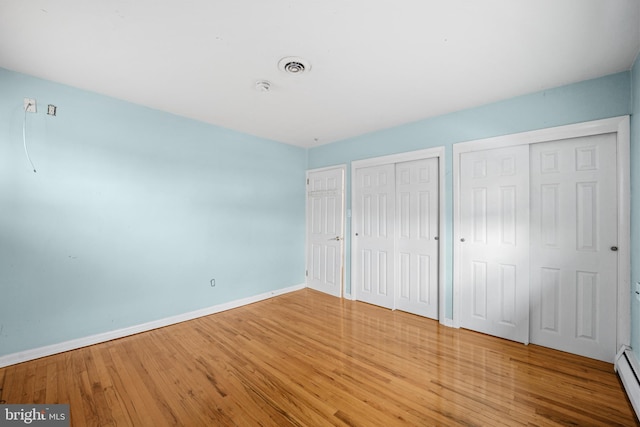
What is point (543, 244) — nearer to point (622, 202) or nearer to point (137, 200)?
point (622, 202)

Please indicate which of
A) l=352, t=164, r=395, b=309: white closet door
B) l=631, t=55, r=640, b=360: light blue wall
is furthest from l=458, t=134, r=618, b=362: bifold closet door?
l=352, t=164, r=395, b=309: white closet door

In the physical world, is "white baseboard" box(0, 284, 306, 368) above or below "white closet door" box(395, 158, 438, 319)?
below

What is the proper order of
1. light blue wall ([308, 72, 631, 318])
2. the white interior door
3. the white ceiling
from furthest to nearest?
the white interior door < light blue wall ([308, 72, 631, 318]) < the white ceiling

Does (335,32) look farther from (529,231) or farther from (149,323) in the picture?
(149,323)

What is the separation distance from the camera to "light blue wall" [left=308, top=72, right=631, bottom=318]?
221 cm

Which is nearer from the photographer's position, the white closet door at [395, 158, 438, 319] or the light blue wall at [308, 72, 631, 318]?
the light blue wall at [308, 72, 631, 318]

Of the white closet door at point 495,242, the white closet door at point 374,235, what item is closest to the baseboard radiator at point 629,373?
the white closet door at point 495,242

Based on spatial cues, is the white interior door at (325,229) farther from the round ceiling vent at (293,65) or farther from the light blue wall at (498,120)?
the round ceiling vent at (293,65)

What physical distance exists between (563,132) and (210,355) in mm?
3936

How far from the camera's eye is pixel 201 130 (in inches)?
133

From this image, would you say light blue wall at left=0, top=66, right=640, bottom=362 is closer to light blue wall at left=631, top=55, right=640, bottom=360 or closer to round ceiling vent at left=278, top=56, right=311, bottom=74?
light blue wall at left=631, top=55, right=640, bottom=360

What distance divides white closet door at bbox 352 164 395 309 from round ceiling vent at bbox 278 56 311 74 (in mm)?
1960

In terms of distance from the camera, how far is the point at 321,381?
6.53 feet

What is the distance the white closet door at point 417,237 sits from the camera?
3.22 m
